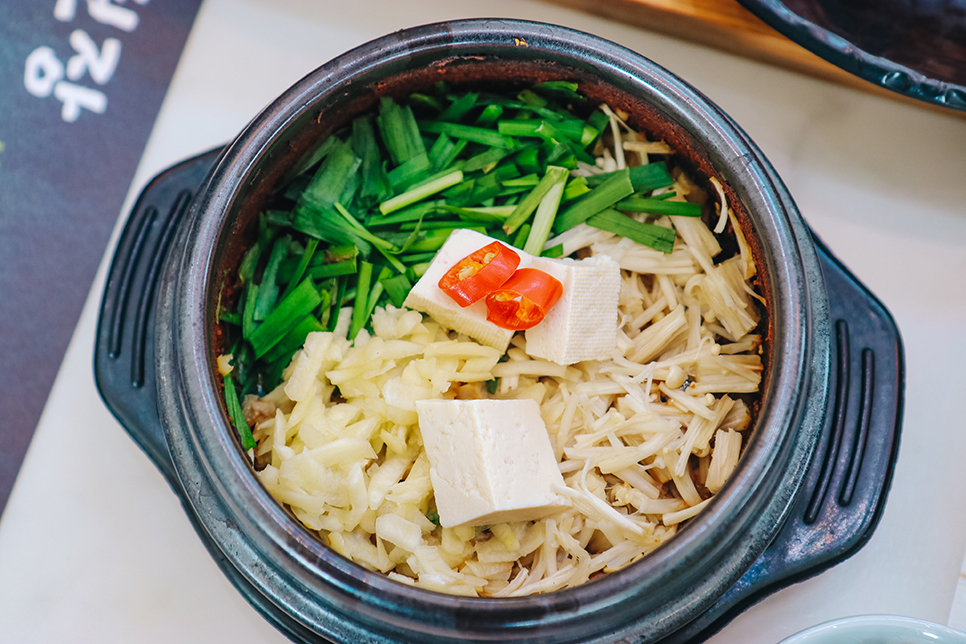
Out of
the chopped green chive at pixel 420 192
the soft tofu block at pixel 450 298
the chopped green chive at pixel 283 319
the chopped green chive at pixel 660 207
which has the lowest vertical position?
the chopped green chive at pixel 283 319

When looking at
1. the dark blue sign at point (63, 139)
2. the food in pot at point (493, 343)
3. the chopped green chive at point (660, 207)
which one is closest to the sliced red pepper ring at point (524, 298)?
the food in pot at point (493, 343)

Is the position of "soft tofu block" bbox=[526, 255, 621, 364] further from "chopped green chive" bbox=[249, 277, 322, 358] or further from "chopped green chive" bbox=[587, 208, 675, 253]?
"chopped green chive" bbox=[249, 277, 322, 358]

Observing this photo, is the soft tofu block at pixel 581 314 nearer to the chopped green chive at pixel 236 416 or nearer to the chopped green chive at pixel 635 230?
the chopped green chive at pixel 635 230

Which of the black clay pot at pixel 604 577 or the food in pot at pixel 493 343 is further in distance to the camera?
the food in pot at pixel 493 343

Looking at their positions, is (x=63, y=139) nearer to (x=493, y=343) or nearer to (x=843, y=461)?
(x=493, y=343)

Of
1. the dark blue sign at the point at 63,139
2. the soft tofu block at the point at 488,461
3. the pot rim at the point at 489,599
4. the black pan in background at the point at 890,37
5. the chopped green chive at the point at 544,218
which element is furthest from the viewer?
the dark blue sign at the point at 63,139
